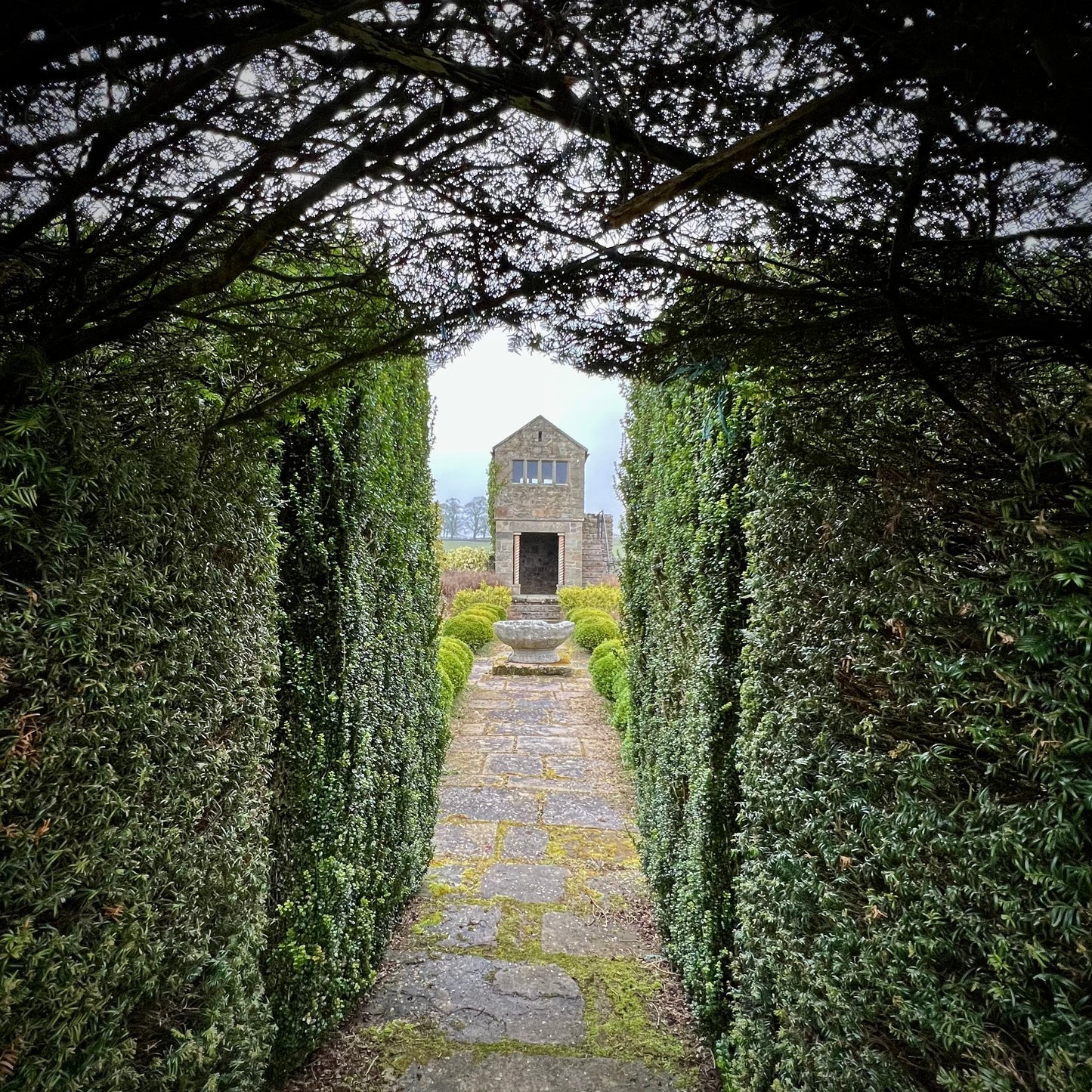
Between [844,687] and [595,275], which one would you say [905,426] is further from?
[595,275]

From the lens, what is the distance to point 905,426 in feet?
5.07

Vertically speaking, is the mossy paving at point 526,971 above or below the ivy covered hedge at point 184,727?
below

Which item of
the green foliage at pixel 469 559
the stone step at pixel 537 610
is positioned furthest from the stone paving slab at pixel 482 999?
the green foliage at pixel 469 559

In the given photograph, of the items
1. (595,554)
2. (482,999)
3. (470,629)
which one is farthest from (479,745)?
(595,554)

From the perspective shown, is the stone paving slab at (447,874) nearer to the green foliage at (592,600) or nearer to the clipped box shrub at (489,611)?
the clipped box shrub at (489,611)

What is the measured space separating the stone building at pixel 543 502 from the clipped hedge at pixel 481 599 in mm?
3916

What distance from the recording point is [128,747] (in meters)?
1.48

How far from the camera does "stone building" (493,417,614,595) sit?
2155 centimetres

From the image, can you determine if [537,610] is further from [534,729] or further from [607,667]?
[534,729]

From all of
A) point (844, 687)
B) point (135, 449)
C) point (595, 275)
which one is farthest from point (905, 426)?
point (135, 449)

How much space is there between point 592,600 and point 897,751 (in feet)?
A: 49.6

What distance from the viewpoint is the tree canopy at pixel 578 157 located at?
0.99 meters

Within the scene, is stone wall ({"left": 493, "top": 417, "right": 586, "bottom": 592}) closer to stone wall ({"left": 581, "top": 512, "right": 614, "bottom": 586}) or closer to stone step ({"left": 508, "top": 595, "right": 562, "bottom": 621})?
stone wall ({"left": 581, "top": 512, "right": 614, "bottom": 586})

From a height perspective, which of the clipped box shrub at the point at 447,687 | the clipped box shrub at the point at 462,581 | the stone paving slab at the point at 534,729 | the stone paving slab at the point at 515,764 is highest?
the clipped box shrub at the point at 462,581
